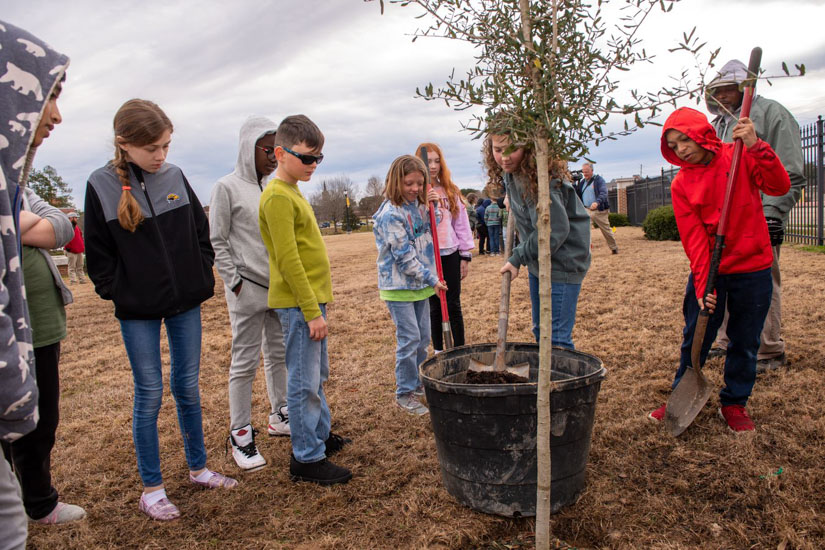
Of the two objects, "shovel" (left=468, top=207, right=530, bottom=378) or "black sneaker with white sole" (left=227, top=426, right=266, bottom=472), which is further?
"black sneaker with white sole" (left=227, top=426, right=266, bottom=472)

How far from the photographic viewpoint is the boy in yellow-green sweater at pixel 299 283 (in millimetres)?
2711

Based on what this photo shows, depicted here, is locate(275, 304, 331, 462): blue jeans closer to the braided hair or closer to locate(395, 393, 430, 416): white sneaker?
the braided hair

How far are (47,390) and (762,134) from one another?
442cm

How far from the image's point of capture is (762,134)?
356 cm

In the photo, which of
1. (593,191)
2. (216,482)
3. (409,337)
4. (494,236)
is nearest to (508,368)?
(409,337)

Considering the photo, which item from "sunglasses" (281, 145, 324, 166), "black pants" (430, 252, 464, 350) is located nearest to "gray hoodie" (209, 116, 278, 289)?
"sunglasses" (281, 145, 324, 166)

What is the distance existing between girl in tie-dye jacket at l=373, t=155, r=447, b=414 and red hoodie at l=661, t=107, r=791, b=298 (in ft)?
5.19

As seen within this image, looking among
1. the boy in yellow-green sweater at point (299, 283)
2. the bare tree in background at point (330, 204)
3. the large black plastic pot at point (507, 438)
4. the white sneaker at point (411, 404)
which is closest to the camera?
the large black plastic pot at point (507, 438)

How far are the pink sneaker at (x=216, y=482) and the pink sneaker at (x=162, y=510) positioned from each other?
0.82ft

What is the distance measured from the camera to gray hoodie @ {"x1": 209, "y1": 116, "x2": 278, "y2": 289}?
10.3 ft

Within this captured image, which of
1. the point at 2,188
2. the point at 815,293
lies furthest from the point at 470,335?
the point at 2,188

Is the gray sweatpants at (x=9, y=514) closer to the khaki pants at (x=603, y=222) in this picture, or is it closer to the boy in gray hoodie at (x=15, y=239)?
the boy in gray hoodie at (x=15, y=239)

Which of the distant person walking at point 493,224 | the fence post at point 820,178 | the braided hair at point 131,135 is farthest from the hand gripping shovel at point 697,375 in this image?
the distant person walking at point 493,224

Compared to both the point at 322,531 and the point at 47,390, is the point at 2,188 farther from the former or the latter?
the point at 322,531
